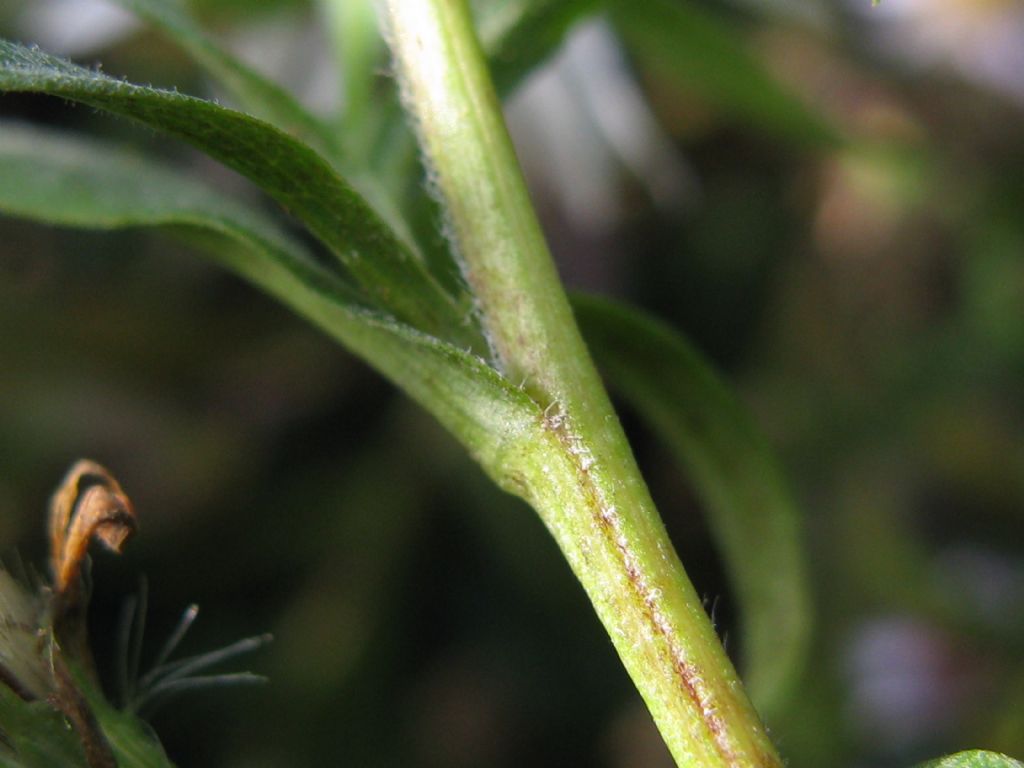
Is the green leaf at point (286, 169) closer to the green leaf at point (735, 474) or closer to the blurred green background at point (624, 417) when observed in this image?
the green leaf at point (735, 474)

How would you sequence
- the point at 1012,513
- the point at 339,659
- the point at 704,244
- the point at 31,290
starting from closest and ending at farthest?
the point at 339,659 < the point at 31,290 < the point at 1012,513 < the point at 704,244

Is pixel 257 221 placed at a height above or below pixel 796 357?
below

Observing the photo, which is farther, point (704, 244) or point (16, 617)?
point (704, 244)

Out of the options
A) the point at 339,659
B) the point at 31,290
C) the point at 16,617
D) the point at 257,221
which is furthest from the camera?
the point at 31,290

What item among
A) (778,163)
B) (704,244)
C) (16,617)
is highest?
(778,163)

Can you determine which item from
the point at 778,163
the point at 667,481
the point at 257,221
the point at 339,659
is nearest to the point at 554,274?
the point at 257,221

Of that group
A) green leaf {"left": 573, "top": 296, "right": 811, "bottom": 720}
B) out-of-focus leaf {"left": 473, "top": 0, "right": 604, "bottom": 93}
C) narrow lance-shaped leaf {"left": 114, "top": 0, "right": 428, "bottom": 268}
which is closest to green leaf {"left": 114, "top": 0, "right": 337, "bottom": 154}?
narrow lance-shaped leaf {"left": 114, "top": 0, "right": 428, "bottom": 268}

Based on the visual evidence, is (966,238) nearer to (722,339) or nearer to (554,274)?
(722,339)
